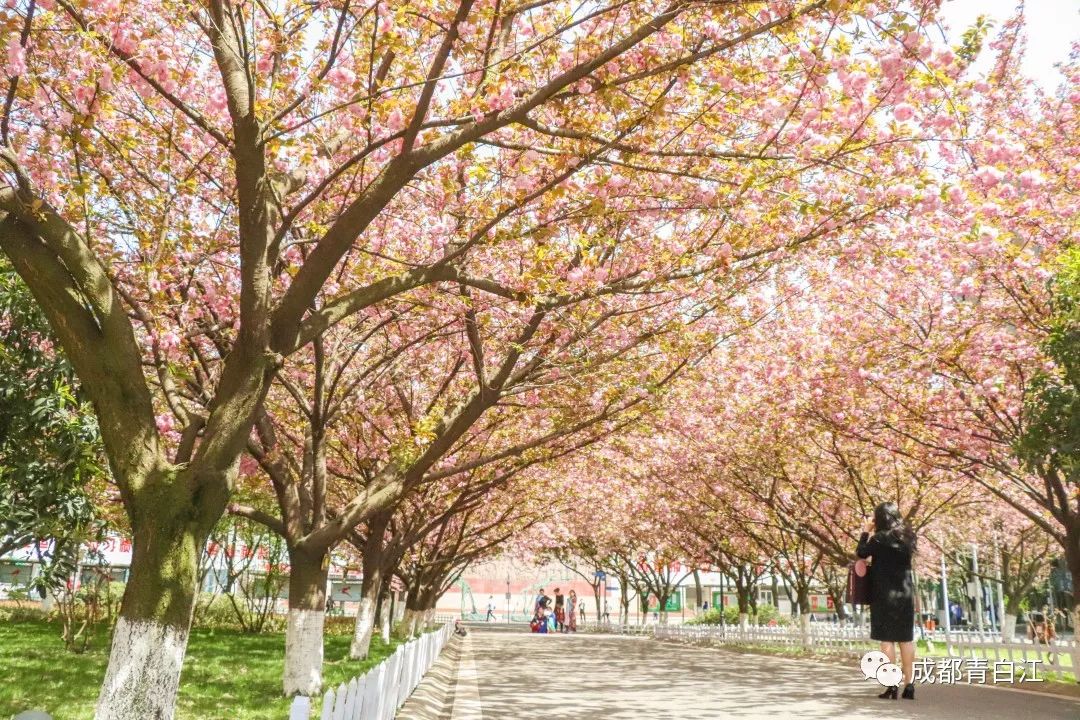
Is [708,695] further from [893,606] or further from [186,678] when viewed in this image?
[186,678]

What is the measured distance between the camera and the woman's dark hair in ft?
29.1

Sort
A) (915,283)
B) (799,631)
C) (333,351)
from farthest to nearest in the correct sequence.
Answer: (799,631) → (915,283) → (333,351)

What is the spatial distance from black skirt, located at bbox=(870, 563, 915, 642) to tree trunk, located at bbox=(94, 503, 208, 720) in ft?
21.4

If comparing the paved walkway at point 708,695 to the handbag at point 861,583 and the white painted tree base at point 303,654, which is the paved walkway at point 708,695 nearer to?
the handbag at point 861,583

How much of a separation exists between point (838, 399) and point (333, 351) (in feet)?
33.5

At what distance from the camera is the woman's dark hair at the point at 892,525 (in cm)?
886

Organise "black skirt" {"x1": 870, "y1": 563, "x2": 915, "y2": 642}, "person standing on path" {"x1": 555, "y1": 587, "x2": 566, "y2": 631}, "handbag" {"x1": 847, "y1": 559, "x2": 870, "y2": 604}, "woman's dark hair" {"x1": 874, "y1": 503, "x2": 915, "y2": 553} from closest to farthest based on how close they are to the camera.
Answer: "black skirt" {"x1": 870, "y1": 563, "x2": 915, "y2": 642} → "woman's dark hair" {"x1": 874, "y1": 503, "x2": 915, "y2": 553} → "handbag" {"x1": 847, "y1": 559, "x2": 870, "y2": 604} → "person standing on path" {"x1": 555, "y1": 587, "x2": 566, "y2": 631}

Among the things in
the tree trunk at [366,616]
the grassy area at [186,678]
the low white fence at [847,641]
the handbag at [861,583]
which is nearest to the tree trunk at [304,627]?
the grassy area at [186,678]

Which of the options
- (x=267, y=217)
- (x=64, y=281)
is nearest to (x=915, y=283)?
(x=267, y=217)

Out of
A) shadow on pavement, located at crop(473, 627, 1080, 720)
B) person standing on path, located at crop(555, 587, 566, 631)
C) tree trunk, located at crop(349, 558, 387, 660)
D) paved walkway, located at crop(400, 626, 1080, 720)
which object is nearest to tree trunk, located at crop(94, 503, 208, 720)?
paved walkway, located at crop(400, 626, 1080, 720)

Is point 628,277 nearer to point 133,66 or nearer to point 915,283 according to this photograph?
point 133,66

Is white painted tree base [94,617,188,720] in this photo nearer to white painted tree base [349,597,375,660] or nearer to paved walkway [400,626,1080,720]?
paved walkway [400,626,1080,720]

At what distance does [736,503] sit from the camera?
86.8 feet

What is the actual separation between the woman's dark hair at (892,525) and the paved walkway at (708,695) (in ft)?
5.68
